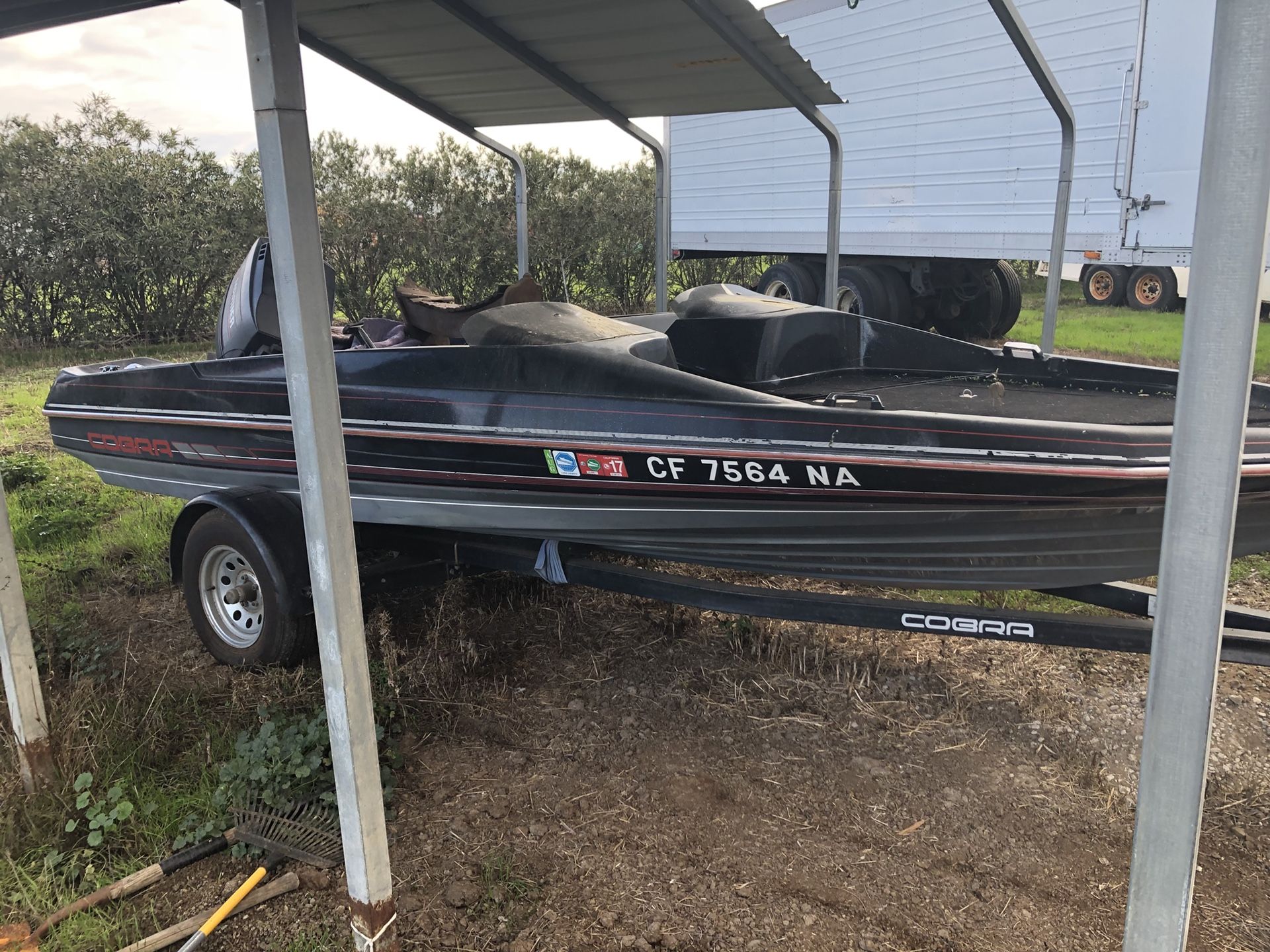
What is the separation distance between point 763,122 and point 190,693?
9954mm

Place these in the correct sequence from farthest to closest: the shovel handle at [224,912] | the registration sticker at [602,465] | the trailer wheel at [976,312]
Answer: the trailer wheel at [976,312], the registration sticker at [602,465], the shovel handle at [224,912]

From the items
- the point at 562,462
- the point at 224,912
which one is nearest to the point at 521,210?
the point at 562,462

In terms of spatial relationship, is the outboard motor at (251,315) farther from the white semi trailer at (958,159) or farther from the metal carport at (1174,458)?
the white semi trailer at (958,159)

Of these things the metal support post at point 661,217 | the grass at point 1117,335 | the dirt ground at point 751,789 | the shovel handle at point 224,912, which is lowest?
the dirt ground at point 751,789

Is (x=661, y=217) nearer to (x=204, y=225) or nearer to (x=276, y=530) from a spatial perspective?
(x=276, y=530)

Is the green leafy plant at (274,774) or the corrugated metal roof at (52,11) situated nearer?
the corrugated metal roof at (52,11)

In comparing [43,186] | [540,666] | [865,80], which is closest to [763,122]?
[865,80]

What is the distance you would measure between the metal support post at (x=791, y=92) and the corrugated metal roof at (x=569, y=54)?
38 mm

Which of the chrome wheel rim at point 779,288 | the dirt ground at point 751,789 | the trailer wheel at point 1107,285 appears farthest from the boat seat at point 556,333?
the trailer wheel at point 1107,285

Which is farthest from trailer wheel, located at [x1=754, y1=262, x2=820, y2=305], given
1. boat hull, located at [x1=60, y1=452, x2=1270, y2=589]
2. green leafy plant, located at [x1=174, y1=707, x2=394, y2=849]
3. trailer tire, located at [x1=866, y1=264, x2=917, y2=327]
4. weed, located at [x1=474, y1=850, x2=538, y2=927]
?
weed, located at [x1=474, y1=850, x2=538, y2=927]

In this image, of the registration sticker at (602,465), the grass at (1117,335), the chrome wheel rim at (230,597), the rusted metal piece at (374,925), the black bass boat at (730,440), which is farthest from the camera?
the grass at (1117,335)

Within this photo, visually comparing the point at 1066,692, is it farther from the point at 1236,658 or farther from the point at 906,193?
the point at 906,193

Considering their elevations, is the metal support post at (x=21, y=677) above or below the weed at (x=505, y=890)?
above

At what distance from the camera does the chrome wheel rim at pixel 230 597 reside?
3.64 m
